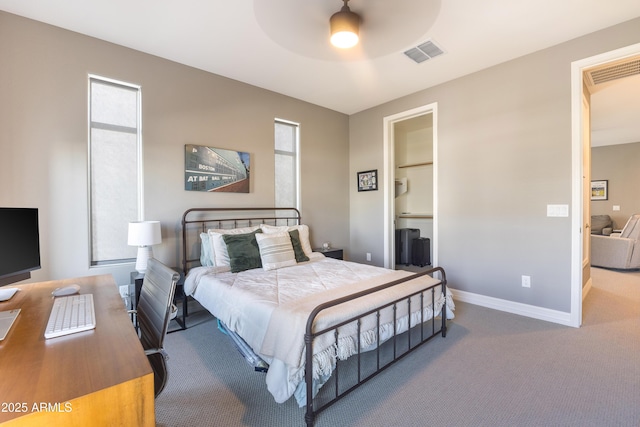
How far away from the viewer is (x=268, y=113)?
12.9 feet

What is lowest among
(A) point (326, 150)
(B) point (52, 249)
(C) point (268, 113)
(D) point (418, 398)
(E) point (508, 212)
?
(D) point (418, 398)

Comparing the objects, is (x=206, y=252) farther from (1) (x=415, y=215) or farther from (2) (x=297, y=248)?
(1) (x=415, y=215)

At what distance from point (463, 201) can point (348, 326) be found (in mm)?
2567

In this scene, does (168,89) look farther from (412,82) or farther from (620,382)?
(620,382)

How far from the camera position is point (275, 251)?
304cm

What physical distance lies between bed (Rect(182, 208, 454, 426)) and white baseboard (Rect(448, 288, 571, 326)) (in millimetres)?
840

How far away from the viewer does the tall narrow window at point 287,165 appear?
4.12 metres

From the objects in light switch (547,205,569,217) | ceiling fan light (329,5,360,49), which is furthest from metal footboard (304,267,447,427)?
ceiling fan light (329,5,360,49)

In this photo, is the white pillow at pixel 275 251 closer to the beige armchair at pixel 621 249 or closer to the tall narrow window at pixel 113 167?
the tall narrow window at pixel 113 167

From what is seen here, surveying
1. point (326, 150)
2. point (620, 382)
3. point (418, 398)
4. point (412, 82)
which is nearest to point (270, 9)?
point (412, 82)

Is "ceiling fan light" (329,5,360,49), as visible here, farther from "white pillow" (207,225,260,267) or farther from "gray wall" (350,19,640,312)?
"white pillow" (207,225,260,267)

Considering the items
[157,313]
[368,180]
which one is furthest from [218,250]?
[368,180]

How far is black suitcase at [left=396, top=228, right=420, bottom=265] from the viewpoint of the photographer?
497 cm

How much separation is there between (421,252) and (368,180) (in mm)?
1521
